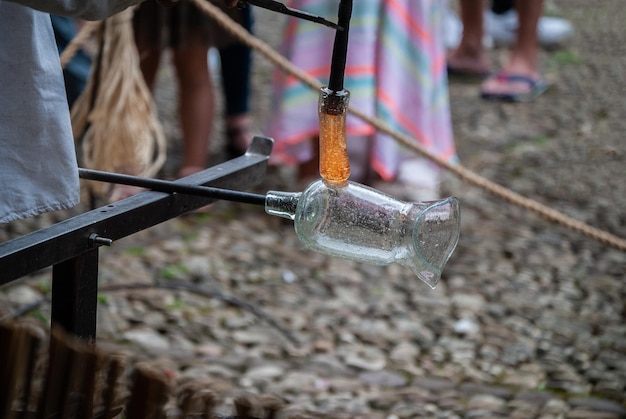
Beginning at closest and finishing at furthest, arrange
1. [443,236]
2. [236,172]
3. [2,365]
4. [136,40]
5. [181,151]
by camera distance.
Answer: [2,365] < [443,236] < [236,172] < [136,40] < [181,151]

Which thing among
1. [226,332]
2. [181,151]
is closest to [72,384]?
[226,332]

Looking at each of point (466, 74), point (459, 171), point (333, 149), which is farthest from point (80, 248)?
point (466, 74)

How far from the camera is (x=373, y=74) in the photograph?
10.9 feet

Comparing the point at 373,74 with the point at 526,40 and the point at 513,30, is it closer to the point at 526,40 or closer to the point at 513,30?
the point at 526,40

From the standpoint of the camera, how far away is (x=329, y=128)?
3.88 feet

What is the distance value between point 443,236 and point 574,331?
1537 mm

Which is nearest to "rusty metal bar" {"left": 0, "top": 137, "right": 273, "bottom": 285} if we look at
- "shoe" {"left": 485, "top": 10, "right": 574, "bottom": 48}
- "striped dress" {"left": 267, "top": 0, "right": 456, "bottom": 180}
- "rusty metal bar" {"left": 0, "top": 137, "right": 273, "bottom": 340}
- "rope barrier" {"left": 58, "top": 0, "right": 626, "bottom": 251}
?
"rusty metal bar" {"left": 0, "top": 137, "right": 273, "bottom": 340}

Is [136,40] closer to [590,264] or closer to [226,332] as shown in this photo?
[226,332]

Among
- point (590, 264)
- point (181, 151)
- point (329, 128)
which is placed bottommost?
point (329, 128)

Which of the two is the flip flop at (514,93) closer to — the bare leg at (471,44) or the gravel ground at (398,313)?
the bare leg at (471,44)

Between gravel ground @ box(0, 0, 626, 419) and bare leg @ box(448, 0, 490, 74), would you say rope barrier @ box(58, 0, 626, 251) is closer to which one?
gravel ground @ box(0, 0, 626, 419)

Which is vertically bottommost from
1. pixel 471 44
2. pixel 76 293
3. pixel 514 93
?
A: pixel 76 293

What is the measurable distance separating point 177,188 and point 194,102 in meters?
2.03

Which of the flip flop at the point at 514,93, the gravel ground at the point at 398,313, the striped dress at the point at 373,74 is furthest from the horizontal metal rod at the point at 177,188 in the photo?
the flip flop at the point at 514,93
